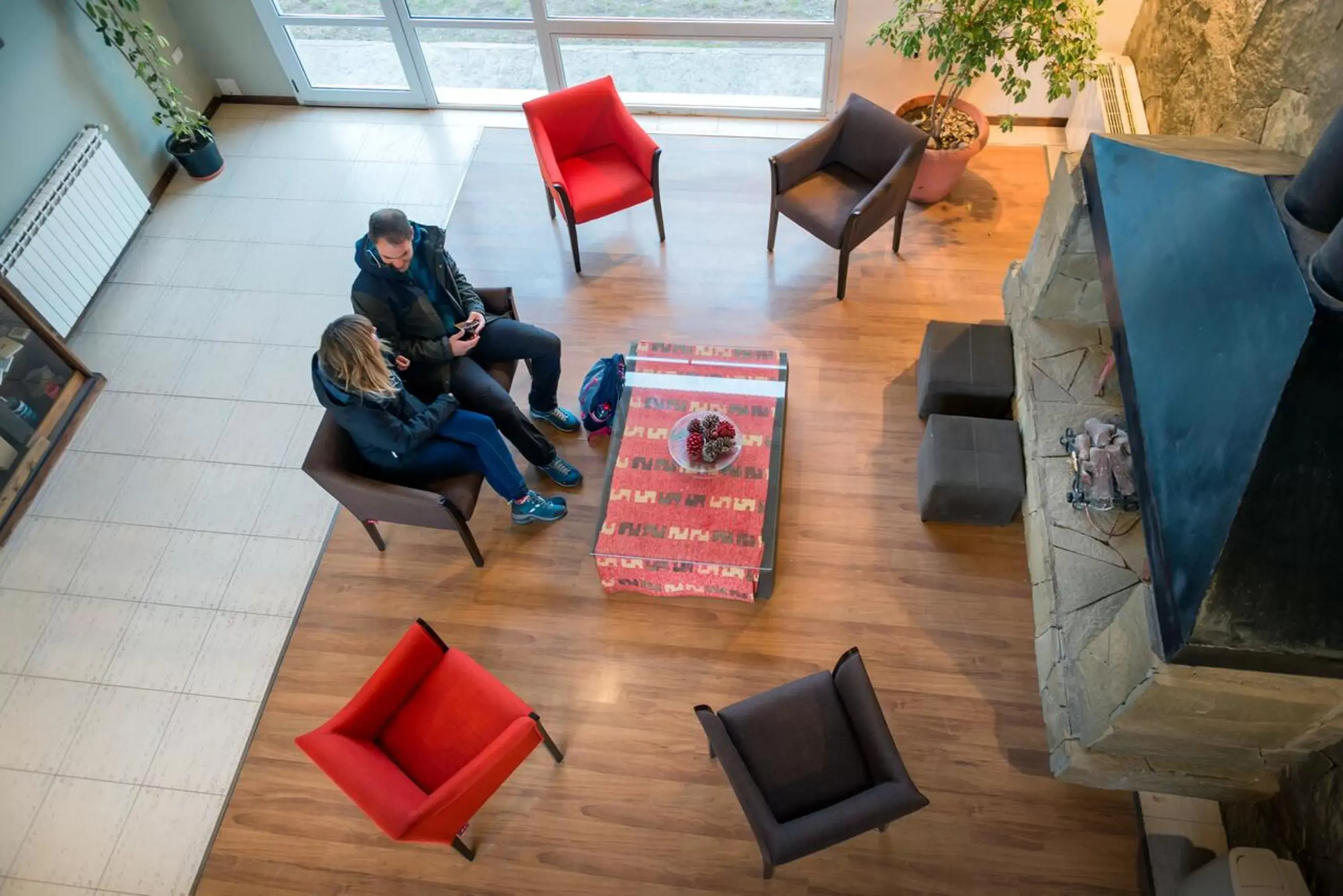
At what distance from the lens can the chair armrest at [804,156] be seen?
470cm

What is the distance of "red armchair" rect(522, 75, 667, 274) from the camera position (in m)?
4.81

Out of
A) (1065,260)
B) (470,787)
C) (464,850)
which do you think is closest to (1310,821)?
(1065,260)

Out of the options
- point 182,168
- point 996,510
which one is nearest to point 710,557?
point 996,510

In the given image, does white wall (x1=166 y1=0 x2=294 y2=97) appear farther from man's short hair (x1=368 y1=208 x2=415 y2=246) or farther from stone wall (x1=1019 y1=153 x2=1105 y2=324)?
stone wall (x1=1019 y1=153 x2=1105 y2=324)

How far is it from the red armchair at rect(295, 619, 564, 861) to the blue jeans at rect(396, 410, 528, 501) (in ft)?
2.56

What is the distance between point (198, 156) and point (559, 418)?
348 cm

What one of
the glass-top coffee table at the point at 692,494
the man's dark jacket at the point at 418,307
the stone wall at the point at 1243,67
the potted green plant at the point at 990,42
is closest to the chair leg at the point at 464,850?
the glass-top coffee table at the point at 692,494

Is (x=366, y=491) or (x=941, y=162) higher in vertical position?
(x=366, y=491)

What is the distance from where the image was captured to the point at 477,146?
19.5 ft

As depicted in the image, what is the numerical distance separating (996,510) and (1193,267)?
1.67 meters

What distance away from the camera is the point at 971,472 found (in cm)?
378

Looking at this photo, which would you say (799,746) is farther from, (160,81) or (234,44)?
(234,44)

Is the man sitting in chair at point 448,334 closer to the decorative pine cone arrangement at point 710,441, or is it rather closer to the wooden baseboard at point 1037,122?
the decorative pine cone arrangement at point 710,441

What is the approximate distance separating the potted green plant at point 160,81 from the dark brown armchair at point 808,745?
5.29 metres
